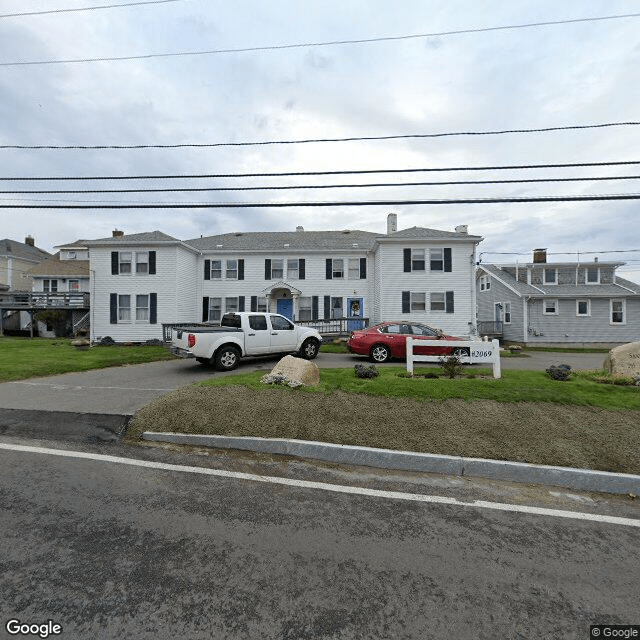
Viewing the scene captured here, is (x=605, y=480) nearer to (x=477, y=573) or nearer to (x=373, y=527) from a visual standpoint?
(x=477, y=573)

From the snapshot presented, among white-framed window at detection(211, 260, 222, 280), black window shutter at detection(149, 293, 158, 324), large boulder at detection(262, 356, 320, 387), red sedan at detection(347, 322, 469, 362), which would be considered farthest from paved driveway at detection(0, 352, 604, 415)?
white-framed window at detection(211, 260, 222, 280)

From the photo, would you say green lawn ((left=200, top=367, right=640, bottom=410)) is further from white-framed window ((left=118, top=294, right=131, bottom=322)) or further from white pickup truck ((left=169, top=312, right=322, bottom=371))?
white-framed window ((left=118, top=294, right=131, bottom=322))

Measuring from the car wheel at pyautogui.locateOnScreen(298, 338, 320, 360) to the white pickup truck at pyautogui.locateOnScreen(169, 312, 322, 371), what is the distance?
0.04 metres

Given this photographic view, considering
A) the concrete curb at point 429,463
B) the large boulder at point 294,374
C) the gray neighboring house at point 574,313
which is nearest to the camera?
the concrete curb at point 429,463

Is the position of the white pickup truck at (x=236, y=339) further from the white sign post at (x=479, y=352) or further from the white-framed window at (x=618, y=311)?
the white-framed window at (x=618, y=311)

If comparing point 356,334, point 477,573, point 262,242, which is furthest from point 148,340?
point 477,573

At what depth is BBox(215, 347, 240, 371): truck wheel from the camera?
10789 mm

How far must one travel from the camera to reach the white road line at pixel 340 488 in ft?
11.4

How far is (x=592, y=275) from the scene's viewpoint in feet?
82.3

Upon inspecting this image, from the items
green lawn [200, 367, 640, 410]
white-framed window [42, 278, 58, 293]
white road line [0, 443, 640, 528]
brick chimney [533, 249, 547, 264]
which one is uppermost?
brick chimney [533, 249, 547, 264]

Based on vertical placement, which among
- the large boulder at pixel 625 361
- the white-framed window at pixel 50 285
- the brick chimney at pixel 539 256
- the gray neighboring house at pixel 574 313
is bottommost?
the large boulder at pixel 625 361

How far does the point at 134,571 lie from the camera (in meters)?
2.57

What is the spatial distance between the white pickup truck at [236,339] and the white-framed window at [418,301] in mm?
9746

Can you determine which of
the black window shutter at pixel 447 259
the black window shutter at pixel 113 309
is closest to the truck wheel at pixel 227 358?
the black window shutter at pixel 113 309
